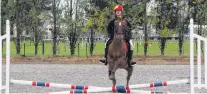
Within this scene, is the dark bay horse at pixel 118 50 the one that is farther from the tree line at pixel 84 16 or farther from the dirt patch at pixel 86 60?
the tree line at pixel 84 16

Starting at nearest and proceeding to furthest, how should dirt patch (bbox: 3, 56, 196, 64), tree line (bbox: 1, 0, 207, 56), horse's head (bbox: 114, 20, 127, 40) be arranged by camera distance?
horse's head (bbox: 114, 20, 127, 40) → dirt patch (bbox: 3, 56, 196, 64) → tree line (bbox: 1, 0, 207, 56)

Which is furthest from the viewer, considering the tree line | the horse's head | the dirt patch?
the tree line

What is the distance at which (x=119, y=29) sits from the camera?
8773mm

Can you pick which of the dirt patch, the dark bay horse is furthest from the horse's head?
the dirt patch

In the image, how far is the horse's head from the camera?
8786 mm

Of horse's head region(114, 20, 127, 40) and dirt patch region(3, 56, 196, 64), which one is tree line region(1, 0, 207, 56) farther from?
horse's head region(114, 20, 127, 40)

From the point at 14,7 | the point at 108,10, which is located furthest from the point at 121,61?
the point at 14,7

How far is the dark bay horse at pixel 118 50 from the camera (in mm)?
8836

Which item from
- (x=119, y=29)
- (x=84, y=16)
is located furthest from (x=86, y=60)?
(x=119, y=29)

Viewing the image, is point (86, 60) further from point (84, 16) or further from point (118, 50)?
point (118, 50)

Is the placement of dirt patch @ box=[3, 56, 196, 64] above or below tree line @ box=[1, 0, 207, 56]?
below

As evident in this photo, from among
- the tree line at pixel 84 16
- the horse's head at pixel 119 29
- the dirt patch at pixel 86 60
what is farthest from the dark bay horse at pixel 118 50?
the tree line at pixel 84 16

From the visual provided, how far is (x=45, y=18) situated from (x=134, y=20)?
6.17m

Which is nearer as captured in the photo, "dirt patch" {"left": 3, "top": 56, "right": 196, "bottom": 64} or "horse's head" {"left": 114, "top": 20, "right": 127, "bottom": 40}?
"horse's head" {"left": 114, "top": 20, "right": 127, "bottom": 40}
